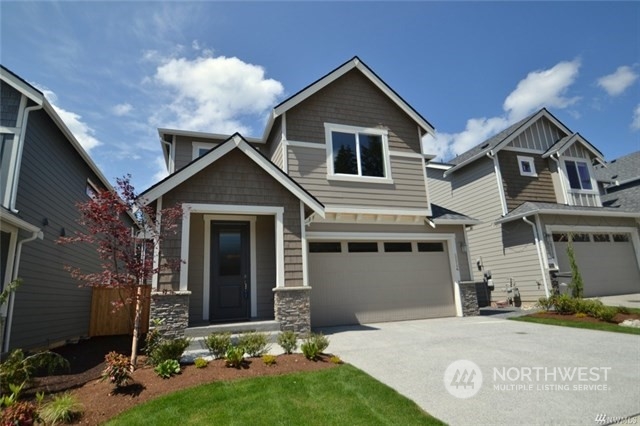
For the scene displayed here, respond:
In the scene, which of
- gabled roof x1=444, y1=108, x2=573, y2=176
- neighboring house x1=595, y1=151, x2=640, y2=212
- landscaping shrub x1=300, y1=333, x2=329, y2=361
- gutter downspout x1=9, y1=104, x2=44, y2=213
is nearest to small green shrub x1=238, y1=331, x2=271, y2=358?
landscaping shrub x1=300, y1=333, x2=329, y2=361

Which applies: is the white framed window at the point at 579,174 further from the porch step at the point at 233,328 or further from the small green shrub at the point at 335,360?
the porch step at the point at 233,328

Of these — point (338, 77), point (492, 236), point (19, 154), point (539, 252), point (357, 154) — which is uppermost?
point (338, 77)

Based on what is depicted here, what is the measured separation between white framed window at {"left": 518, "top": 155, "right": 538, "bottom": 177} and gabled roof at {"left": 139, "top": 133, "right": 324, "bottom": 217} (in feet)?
37.2

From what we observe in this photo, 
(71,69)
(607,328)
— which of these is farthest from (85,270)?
(607,328)

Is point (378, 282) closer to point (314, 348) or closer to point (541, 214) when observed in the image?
point (314, 348)

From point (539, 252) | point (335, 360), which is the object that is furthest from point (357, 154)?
point (539, 252)

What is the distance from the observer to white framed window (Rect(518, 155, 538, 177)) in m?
15.0

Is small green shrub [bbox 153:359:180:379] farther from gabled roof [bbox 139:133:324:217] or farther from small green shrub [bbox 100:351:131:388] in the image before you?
gabled roof [bbox 139:133:324:217]

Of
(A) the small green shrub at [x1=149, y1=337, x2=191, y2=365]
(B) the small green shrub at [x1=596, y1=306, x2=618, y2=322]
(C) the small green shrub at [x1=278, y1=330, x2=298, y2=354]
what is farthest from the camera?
(B) the small green shrub at [x1=596, y1=306, x2=618, y2=322]

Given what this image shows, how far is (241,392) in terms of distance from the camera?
4531mm

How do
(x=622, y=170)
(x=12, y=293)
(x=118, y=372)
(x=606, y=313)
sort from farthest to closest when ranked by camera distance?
(x=622, y=170)
(x=606, y=313)
(x=12, y=293)
(x=118, y=372)

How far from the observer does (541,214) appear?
13125mm

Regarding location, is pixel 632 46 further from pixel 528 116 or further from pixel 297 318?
pixel 297 318

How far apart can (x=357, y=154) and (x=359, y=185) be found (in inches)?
46.9
